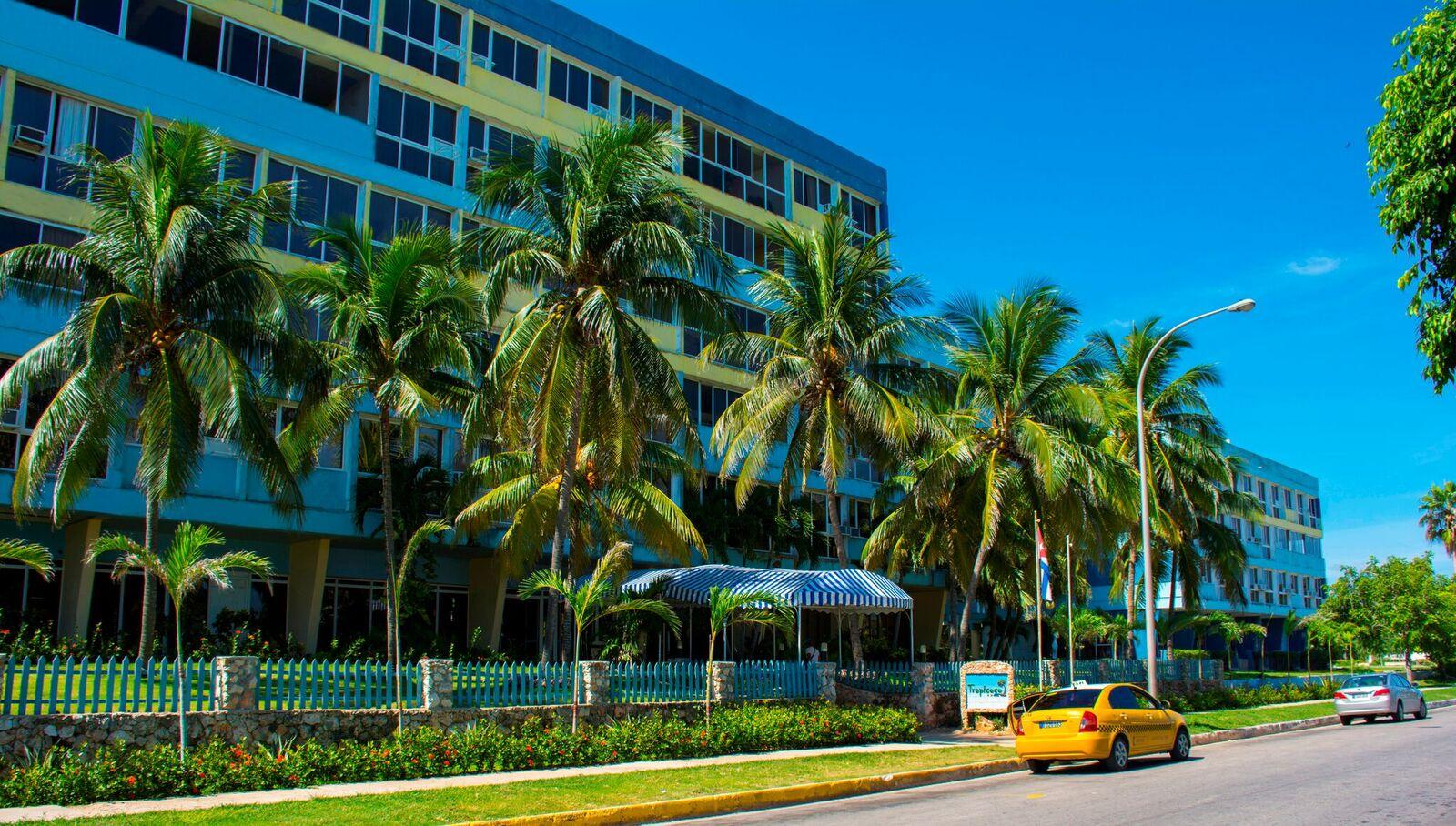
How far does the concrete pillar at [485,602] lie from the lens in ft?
99.6

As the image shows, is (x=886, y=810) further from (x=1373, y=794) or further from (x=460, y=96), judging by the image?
(x=460, y=96)

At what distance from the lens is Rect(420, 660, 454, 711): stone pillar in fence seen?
1705 cm

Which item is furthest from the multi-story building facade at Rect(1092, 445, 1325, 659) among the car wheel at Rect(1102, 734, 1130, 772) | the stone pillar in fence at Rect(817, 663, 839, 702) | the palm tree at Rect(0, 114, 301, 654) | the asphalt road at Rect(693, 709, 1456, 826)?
the palm tree at Rect(0, 114, 301, 654)

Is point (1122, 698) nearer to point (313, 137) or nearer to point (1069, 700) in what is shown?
point (1069, 700)

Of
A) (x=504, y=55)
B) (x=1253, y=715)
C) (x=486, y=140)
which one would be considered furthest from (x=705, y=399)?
(x=1253, y=715)

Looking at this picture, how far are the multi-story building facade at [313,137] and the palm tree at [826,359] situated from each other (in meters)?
4.43

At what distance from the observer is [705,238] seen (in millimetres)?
22969

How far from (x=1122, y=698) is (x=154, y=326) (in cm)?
1680

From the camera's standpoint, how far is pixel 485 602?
30844 millimetres

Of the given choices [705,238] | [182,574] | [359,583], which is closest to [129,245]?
[182,574]

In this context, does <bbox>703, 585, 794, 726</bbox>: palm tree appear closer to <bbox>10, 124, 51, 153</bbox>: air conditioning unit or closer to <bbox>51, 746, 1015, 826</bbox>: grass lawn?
<bbox>51, 746, 1015, 826</bbox>: grass lawn

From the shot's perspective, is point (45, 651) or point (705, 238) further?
point (705, 238)

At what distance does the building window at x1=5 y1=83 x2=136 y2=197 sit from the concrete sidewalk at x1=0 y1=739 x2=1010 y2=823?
1504cm

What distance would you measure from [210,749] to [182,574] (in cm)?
222
